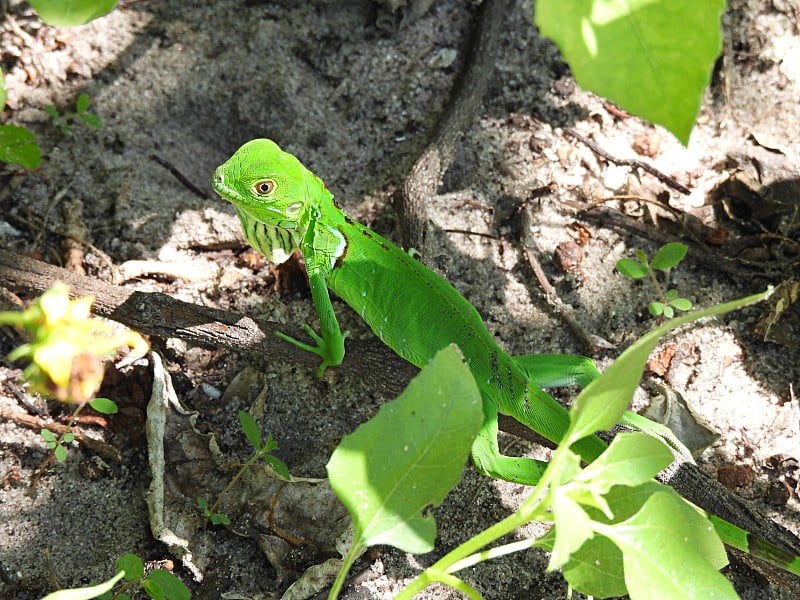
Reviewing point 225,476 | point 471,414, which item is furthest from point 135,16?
point 471,414

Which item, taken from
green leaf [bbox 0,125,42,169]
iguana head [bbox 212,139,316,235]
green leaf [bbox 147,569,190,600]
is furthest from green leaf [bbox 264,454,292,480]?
green leaf [bbox 0,125,42,169]

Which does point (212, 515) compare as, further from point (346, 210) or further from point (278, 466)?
point (346, 210)

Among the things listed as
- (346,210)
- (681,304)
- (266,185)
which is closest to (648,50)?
(266,185)

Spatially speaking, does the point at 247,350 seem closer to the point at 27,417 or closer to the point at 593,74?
the point at 27,417

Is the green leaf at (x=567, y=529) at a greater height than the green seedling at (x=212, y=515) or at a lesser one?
greater

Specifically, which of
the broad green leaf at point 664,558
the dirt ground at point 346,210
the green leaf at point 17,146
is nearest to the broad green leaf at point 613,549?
the broad green leaf at point 664,558

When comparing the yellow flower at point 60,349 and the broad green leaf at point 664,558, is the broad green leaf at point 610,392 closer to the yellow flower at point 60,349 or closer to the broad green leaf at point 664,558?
the broad green leaf at point 664,558

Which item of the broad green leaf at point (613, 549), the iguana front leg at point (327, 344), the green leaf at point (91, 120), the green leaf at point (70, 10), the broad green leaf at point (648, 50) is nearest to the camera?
the broad green leaf at point (648, 50)
